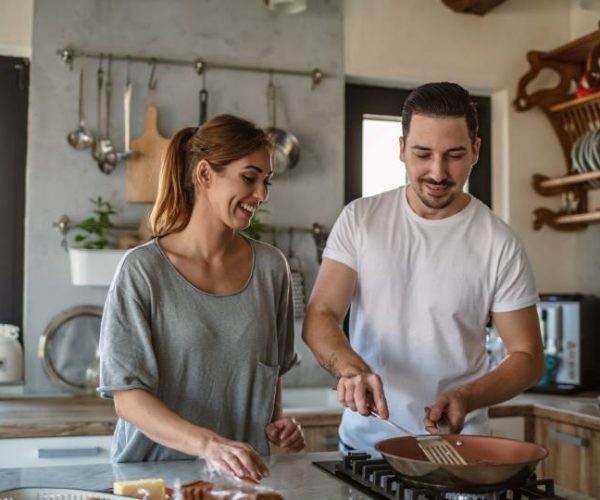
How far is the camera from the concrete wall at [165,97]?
283cm

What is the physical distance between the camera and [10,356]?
274cm

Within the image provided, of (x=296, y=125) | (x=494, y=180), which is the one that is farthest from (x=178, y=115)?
(x=494, y=180)

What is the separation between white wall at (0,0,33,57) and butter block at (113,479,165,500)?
2.07 m

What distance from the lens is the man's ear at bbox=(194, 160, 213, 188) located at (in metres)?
1.60

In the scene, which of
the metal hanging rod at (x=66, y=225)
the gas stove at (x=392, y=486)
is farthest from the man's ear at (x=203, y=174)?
the metal hanging rod at (x=66, y=225)

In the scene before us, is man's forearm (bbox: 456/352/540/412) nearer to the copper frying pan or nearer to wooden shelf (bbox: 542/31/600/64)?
the copper frying pan

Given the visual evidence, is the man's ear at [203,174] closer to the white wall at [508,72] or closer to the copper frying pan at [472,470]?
the copper frying pan at [472,470]

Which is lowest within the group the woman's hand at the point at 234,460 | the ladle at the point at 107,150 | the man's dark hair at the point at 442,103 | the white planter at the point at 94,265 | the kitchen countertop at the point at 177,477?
the kitchen countertop at the point at 177,477

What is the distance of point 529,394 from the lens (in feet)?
9.89

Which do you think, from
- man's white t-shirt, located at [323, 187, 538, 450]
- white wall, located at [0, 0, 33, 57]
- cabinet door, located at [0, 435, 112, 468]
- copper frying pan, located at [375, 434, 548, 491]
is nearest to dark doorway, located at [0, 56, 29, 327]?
white wall, located at [0, 0, 33, 57]

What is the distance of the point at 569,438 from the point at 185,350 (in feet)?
5.05

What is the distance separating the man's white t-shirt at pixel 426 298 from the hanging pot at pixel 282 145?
4.22 ft

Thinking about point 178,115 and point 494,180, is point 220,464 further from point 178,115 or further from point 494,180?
point 494,180

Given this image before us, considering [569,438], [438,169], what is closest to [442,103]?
[438,169]
